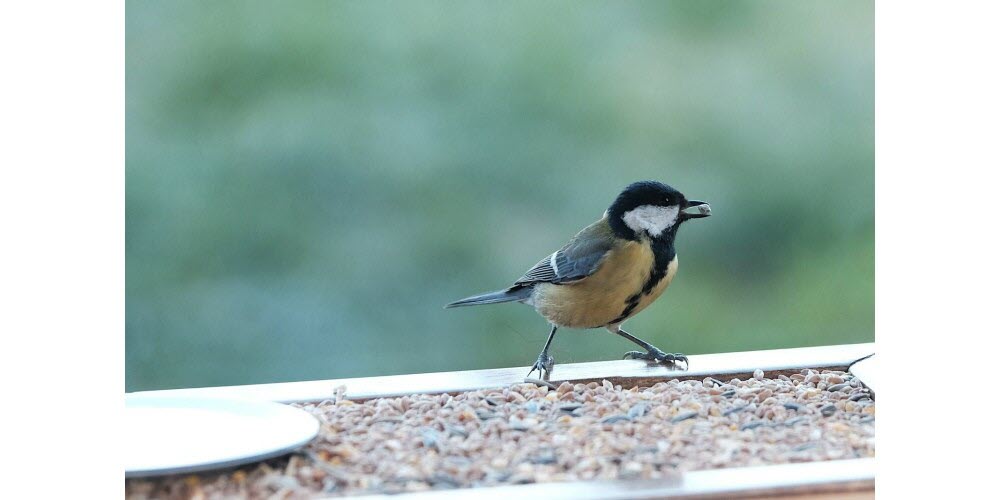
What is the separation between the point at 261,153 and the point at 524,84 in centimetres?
65

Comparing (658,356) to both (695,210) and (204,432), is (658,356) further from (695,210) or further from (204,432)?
(204,432)

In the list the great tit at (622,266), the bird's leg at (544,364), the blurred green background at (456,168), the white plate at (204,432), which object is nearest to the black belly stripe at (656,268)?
the great tit at (622,266)

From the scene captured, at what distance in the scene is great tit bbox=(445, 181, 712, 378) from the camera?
1555mm

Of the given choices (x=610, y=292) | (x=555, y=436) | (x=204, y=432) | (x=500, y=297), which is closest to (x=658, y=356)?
(x=610, y=292)

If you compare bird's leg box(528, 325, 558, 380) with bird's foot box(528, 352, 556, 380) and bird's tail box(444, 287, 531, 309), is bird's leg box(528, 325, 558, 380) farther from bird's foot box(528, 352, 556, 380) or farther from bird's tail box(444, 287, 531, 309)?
bird's tail box(444, 287, 531, 309)

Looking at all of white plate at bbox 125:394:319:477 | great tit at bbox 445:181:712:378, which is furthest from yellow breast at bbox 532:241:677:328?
white plate at bbox 125:394:319:477

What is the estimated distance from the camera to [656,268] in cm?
157

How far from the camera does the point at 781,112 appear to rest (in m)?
2.84

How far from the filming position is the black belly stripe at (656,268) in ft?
5.13

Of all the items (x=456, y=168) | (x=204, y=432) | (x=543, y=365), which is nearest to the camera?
(x=204, y=432)

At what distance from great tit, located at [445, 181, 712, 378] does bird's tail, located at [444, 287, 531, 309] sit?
0.15 feet

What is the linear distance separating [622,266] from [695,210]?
0.12 meters
